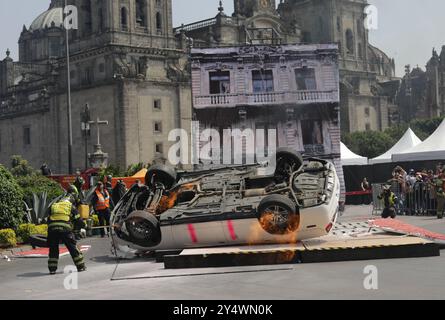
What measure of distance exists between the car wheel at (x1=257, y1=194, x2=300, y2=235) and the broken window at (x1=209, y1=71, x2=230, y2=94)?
415 inches

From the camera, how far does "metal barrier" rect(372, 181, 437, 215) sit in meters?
27.1

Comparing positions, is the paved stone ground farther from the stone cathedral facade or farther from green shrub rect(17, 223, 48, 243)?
the stone cathedral facade

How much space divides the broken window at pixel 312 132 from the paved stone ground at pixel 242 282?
411 inches

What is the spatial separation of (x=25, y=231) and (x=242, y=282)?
11.5 m

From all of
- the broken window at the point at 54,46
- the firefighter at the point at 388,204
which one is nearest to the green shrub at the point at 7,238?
the firefighter at the point at 388,204

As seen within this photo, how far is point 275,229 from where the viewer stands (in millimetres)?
15141

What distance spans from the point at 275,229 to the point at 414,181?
49.4 ft

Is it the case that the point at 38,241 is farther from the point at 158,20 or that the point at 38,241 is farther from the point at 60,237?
the point at 158,20

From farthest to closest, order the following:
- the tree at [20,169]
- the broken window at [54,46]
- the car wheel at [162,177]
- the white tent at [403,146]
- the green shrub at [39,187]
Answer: the broken window at [54,46], the tree at [20,169], the white tent at [403,146], the green shrub at [39,187], the car wheel at [162,177]

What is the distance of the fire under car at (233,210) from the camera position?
15.1 meters

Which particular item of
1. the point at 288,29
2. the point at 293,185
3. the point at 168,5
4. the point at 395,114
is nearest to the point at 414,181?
the point at 293,185

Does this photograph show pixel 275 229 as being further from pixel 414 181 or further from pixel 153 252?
pixel 414 181

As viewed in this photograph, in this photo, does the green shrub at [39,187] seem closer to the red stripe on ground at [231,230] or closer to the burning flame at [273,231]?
the red stripe on ground at [231,230]

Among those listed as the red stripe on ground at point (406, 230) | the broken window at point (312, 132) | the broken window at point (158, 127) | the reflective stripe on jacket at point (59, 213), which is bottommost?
the red stripe on ground at point (406, 230)
